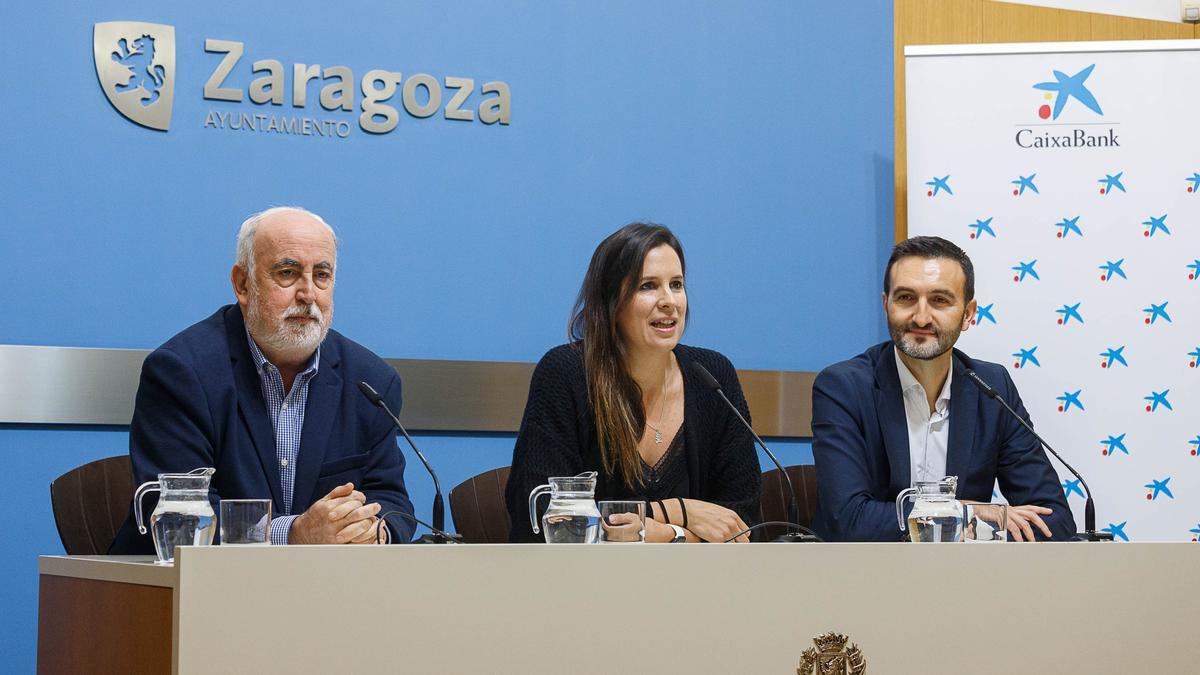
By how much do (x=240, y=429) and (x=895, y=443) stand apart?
4.73ft

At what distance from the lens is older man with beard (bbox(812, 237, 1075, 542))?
9.43 feet

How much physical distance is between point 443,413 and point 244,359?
3.68ft

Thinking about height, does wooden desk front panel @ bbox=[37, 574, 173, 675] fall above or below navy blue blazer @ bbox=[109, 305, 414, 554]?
below

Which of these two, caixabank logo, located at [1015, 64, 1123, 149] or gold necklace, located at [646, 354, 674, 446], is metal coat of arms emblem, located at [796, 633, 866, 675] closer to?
gold necklace, located at [646, 354, 674, 446]

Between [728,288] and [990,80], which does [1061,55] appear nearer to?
[990,80]

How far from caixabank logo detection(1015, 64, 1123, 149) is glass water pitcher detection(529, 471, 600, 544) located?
2642 mm

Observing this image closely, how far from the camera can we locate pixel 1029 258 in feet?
12.9

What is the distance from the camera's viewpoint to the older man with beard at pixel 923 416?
113 inches

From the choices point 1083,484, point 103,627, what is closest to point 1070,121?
point 1083,484

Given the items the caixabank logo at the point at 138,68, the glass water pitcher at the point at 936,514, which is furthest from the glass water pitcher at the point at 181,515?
the caixabank logo at the point at 138,68

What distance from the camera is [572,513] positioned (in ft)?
6.01

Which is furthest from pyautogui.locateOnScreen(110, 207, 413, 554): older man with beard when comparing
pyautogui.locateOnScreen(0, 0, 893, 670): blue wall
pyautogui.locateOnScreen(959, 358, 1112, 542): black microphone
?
pyautogui.locateOnScreen(959, 358, 1112, 542): black microphone

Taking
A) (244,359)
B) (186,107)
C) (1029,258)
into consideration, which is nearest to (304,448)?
(244,359)

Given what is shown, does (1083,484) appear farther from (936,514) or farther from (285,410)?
(285,410)
